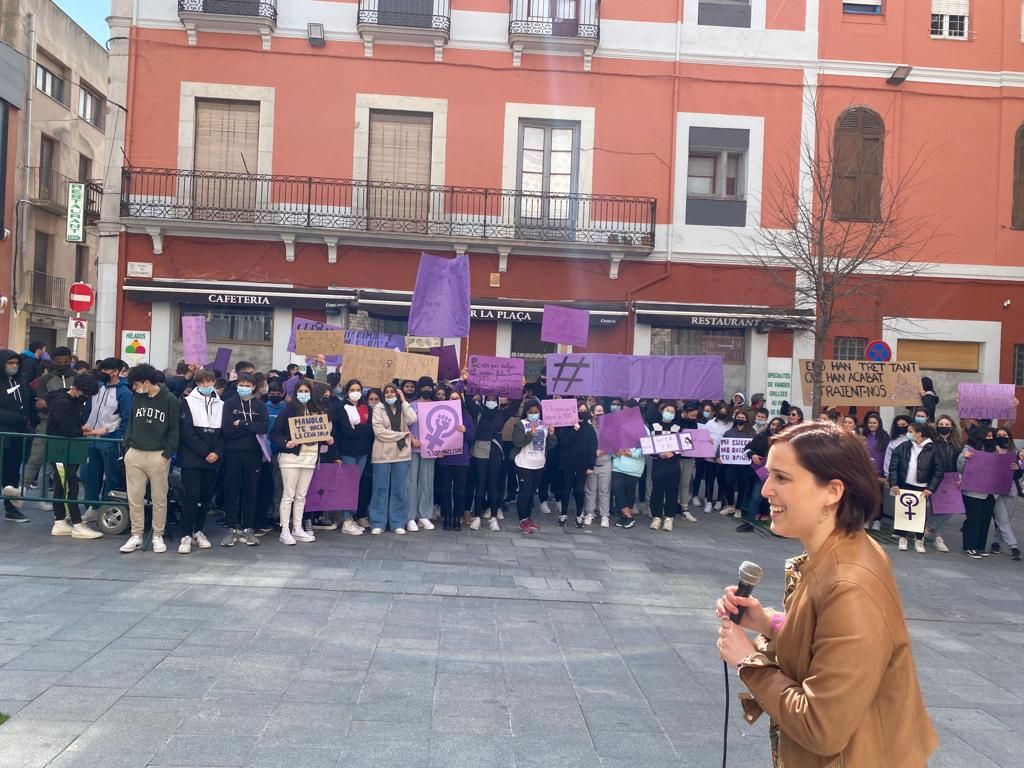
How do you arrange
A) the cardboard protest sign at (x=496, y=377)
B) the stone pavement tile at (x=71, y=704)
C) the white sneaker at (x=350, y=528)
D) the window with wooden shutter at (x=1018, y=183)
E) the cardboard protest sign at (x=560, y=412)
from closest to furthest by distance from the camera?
the stone pavement tile at (x=71, y=704), the white sneaker at (x=350, y=528), the cardboard protest sign at (x=560, y=412), the cardboard protest sign at (x=496, y=377), the window with wooden shutter at (x=1018, y=183)

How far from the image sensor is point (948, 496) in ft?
40.5

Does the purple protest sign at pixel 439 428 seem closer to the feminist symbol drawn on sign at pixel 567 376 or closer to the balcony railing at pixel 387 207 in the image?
the feminist symbol drawn on sign at pixel 567 376

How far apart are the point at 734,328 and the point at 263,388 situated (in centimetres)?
1201

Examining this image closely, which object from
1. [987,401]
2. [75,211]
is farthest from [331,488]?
[75,211]

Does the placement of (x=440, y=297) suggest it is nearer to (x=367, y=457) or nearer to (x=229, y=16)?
(x=367, y=457)

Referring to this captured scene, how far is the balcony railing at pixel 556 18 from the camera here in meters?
19.9

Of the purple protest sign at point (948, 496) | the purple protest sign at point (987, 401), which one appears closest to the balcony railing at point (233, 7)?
the purple protest sign at point (987, 401)

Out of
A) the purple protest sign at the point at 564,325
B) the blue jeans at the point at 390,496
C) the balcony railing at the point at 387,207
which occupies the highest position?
the balcony railing at the point at 387,207

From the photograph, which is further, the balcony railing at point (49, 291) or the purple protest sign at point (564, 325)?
the balcony railing at point (49, 291)

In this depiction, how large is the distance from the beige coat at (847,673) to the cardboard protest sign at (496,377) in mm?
11009

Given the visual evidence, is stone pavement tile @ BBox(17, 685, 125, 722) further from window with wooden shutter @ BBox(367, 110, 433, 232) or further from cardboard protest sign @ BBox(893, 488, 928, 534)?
window with wooden shutter @ BBox(367, 110, 433, 232)

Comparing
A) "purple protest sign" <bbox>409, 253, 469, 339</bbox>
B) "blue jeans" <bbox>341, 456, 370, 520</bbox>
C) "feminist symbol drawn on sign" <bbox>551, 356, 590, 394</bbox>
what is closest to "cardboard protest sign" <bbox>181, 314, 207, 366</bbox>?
"purple protest sign" <bbox>409, 253, 469, 339</bbox>

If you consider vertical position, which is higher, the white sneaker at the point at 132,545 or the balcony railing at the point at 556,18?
the balcony railing at the point at 556,18

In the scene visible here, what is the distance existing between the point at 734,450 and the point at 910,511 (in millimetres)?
2736
